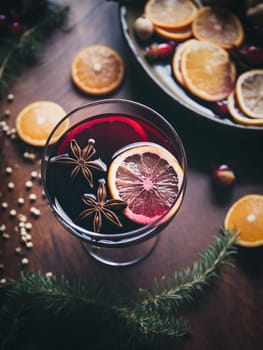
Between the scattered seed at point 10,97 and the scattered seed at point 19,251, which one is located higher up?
the scattered seed at point 10,97

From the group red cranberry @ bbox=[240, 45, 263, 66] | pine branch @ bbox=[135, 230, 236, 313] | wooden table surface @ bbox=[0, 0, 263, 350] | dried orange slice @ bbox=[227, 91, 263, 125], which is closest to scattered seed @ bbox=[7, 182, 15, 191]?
wooden table surface @ bbox=[0, 0, 263, 350]

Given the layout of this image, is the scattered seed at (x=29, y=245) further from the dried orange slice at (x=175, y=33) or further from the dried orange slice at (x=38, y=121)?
the dried orange slice at (x=175, y=33)

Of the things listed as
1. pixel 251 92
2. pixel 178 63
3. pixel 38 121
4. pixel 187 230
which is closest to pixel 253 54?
pixel 251 92

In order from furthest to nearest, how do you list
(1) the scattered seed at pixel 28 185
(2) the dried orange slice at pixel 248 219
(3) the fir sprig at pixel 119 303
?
1. (1) the scattered seed at pixel 28 185
2. (2) the dried orange slice at pixel 248 219
3. (3) the fir sprig at pixel 119 303

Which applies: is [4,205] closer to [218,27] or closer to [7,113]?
[7,113]

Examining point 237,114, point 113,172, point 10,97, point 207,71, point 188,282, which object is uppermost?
point 10,97

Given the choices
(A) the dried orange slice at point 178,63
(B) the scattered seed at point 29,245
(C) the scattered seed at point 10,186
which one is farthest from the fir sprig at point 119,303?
(A) the dried orange slice at point 178,63

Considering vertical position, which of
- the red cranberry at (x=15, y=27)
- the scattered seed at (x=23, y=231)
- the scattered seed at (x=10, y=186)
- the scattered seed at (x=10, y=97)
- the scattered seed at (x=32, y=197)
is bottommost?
the scattered seed at (x=23, y=231)
